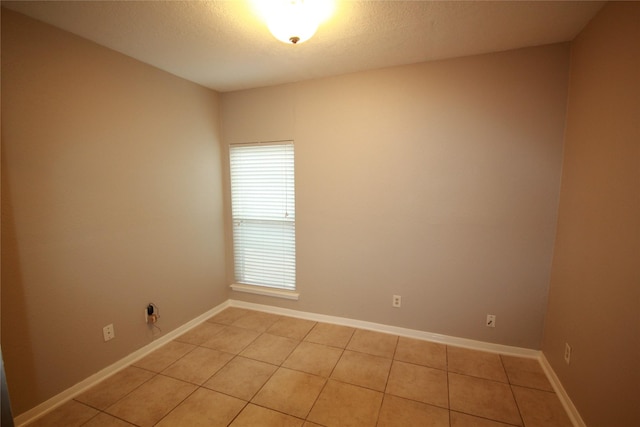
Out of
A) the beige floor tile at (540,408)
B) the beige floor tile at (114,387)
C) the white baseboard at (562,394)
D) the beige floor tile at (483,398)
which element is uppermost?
the white baseboard at (562,394)

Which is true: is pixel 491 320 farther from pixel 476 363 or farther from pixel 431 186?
pixel 431 186

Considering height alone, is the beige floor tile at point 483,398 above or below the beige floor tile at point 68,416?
above

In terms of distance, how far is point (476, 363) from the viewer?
2273mm

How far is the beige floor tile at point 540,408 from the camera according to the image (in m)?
1.71

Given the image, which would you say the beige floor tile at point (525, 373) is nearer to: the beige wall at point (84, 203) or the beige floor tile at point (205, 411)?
the beige floor tile at point (205, 411)

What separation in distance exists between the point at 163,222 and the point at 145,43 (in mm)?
1464

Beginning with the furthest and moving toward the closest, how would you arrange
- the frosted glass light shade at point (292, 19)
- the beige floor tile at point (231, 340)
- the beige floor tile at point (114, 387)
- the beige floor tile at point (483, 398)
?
the beige floor tile at point (231, 340)
the beige floor tile at point (114, 387)
the beige floor tile at point (483, 398)
the frosted glass light shade at point (292, 19)

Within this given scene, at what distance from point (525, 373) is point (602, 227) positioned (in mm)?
1319

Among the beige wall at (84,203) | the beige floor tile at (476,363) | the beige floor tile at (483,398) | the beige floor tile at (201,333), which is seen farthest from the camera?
the beige floor tile at (201,333)

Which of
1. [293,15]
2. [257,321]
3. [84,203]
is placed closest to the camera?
[293,15]

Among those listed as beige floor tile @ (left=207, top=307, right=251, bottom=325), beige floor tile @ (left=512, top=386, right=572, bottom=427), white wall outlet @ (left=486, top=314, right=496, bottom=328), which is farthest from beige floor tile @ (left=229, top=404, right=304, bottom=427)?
white wall outlet @ (left=486, top=314, right=496, bottom=328)

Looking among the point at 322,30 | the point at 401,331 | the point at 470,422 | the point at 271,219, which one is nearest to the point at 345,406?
the point at 470,422

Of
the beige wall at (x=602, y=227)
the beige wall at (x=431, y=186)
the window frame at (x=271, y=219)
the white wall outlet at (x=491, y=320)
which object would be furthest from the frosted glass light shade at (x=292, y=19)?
the white wall outlet at (x=491, y=320)

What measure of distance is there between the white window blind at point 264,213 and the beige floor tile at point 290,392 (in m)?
1.09
